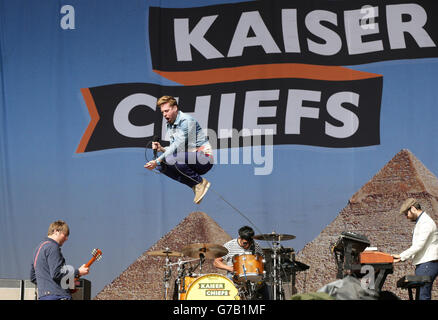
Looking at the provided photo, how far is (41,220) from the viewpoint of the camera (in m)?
7.62

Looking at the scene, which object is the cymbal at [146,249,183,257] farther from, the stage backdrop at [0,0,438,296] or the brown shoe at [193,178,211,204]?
A: the brown shoe at [193,178,211,204]

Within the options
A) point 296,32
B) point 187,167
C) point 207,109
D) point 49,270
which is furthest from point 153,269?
point 296,32

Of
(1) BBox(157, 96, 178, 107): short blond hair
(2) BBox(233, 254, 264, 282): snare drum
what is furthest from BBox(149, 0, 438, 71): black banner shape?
(2) BBox(233, 254, 264, 282): snare drum

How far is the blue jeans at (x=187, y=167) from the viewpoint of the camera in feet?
23.7

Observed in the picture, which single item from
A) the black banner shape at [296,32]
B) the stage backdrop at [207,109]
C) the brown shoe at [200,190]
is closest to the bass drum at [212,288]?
the stage backdrop at [207,109]

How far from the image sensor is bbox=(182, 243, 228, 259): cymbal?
249 inches

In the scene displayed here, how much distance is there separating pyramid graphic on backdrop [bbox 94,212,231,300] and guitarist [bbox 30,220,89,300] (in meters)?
2.50

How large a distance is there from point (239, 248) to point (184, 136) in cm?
148

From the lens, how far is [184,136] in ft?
23.6

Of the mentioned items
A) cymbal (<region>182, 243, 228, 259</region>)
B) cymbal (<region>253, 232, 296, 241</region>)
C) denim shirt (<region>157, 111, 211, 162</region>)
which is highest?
denim shirt (<region>157, 111, 211, 162</region>)

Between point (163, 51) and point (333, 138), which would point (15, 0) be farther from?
point (333, 138)

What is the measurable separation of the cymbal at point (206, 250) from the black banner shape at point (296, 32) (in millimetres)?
2428
